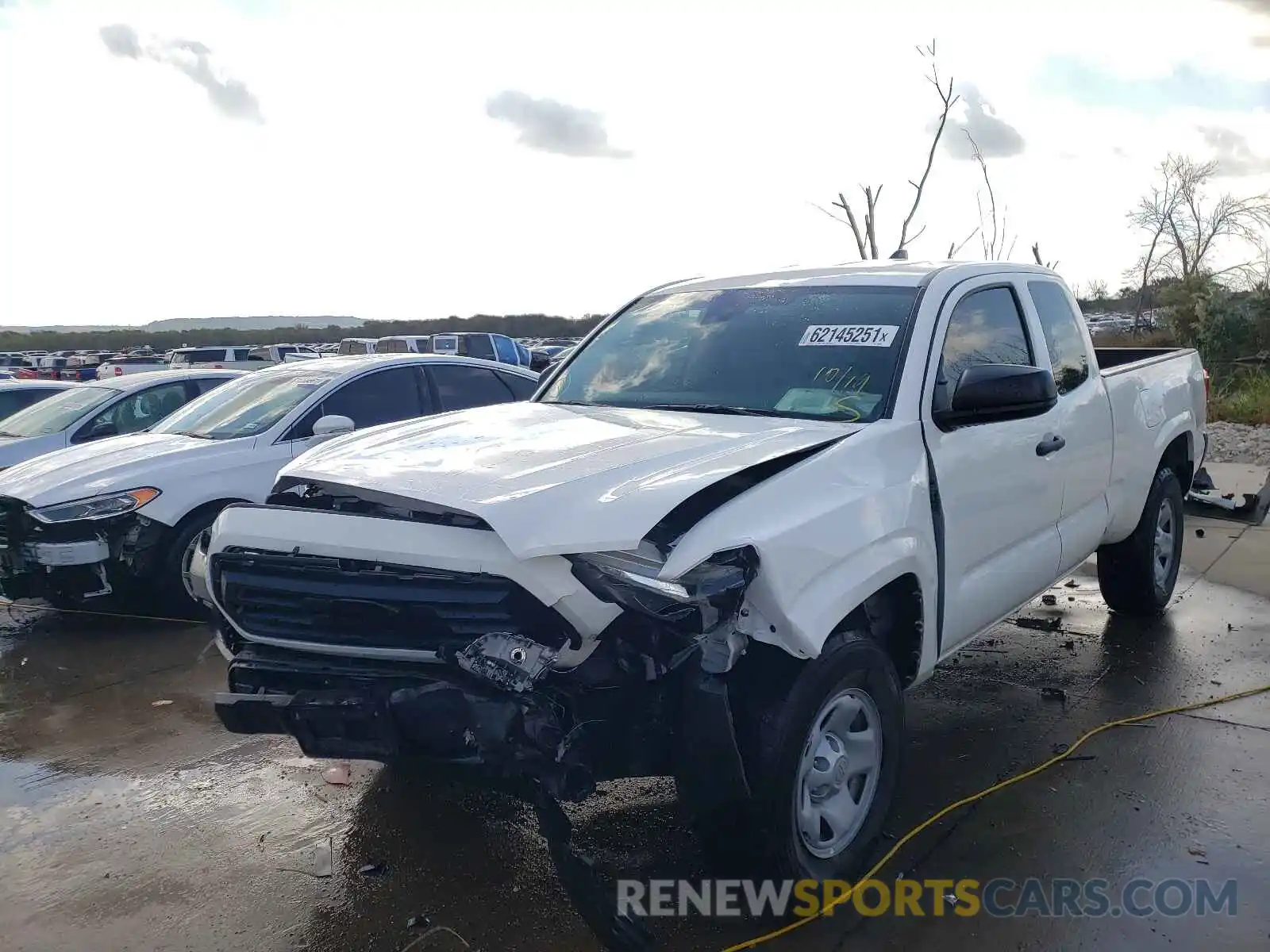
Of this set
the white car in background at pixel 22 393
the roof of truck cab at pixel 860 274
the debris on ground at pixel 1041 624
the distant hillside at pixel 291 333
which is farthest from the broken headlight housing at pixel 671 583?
the distant hillside at pixel 291 333

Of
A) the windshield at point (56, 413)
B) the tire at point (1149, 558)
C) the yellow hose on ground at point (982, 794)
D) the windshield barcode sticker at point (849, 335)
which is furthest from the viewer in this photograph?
the windshield at point (56, 413)

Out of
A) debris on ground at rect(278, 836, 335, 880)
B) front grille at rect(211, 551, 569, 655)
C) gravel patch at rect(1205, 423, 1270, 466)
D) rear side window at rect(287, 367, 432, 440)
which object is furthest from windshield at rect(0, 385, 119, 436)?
gravel patch at rect(1205, 423, 1270, 466)

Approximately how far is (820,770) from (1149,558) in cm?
376

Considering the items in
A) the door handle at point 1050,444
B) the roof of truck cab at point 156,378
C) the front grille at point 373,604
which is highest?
the roof of truck cab at point 156,378

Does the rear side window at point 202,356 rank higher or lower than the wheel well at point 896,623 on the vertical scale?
higher

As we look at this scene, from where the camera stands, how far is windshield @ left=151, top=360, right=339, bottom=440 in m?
7.33

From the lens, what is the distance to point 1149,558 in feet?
20.1

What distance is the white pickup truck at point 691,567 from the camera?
2.87 m

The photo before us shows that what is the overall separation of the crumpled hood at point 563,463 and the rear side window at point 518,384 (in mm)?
4180

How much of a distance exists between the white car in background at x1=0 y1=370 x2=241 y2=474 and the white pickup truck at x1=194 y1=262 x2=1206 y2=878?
252 inches

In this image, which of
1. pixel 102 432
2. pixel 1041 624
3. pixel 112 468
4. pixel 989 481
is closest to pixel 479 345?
pixel 102 432

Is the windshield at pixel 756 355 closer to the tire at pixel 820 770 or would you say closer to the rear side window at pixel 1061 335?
the tire at pixel 820 770

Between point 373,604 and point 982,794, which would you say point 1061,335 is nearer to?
point 982,794

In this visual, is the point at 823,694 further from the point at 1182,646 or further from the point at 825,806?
the point at 1182,646
